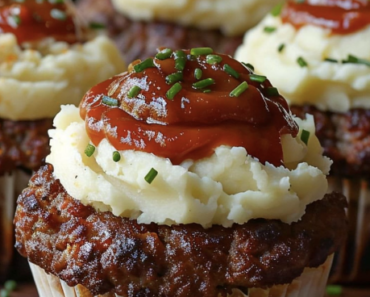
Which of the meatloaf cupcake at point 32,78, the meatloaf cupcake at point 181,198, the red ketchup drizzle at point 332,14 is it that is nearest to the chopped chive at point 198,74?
the meatloaf cupcake at point 181,198

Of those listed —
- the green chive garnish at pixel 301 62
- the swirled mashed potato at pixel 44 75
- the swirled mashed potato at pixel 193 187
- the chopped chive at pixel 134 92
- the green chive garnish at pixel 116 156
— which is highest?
the green chive garnish at pixel 301 62

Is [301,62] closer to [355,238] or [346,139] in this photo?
[346,139]

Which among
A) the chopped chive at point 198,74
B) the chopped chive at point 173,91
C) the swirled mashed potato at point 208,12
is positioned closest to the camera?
the chopped chive at point 173,91

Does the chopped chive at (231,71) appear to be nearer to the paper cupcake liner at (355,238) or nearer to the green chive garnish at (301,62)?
the green chive garnish at (301,62)

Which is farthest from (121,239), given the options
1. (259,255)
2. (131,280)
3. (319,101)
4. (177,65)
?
(319,101)

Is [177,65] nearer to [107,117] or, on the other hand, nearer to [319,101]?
[107,117]

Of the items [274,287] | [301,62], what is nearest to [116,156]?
[274,287]

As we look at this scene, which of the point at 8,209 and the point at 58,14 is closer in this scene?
the point at 8,209
